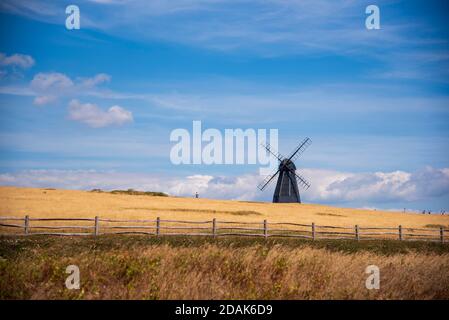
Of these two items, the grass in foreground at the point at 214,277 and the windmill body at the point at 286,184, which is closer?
the grass in foreground at the point at 214,277

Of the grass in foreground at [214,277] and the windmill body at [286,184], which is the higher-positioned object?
the windmill body at [286,184]

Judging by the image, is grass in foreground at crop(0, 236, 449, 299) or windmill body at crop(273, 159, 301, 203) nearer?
grass in foreground at crop(0, 236, 449, 299)

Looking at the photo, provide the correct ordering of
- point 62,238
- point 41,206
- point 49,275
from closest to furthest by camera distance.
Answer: point 49,275 < point 62,238 < point 41,206

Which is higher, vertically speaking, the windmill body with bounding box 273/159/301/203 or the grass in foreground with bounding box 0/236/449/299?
the windmill body with bounding box 273/159/301/203

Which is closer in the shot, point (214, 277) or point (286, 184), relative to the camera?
point (214, 277)

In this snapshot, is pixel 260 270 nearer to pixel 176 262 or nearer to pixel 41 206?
pixel 176 262

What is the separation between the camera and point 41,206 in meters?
42.8

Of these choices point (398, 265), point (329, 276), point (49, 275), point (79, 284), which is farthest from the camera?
point (398, 265)

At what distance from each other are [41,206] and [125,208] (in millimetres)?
7612

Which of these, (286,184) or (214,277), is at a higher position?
(286,184)

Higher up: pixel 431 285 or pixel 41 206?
pixel 41 206

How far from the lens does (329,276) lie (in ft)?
41.2

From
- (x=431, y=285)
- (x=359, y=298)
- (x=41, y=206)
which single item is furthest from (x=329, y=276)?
(x=41, y=206)
